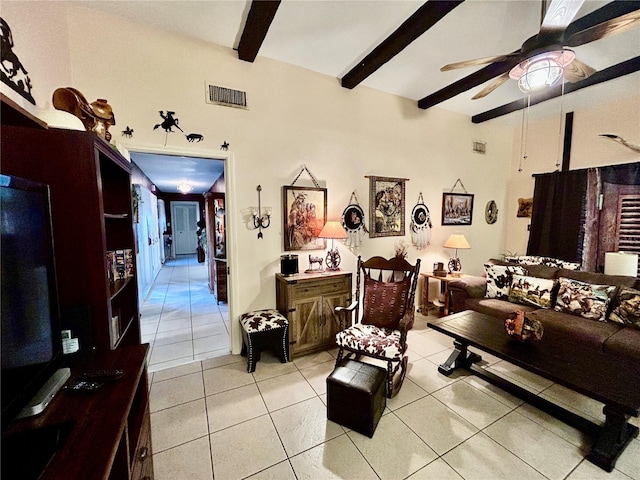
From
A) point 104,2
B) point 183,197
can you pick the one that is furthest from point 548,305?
point 183,197

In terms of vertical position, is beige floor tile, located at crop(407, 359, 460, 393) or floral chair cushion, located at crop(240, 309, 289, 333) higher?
floral chair cushion, located at crop(240, 309, 289, 333)

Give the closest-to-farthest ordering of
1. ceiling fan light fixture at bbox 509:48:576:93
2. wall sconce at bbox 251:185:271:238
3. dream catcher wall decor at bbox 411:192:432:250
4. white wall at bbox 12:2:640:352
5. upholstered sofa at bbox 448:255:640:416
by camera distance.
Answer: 1. upholstered sofa at bbox 448:255:640:416
2. ceiling fan light fixture at bbox 509:48:576:93
3. white wall at bbox 12:2:640:352
4. wall sconce at bbox 251:185:271:238
5. dream catcher wall decor at bbox 411:192:432:250

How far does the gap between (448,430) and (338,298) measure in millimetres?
1520

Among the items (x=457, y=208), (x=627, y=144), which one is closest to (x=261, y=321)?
(x=457, y=208)

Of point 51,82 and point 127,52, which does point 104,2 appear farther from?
point 51,82

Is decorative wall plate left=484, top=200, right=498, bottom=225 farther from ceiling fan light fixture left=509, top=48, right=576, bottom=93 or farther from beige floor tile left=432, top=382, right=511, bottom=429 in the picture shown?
beige floor tile left=432, top=382, right=511, bottom=429

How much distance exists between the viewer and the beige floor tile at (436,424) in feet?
5.84

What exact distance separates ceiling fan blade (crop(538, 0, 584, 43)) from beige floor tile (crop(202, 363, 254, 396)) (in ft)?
11.4

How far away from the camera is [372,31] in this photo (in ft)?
8.06

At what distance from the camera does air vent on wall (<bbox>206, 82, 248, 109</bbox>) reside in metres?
2.66

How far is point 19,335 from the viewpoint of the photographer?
861mm

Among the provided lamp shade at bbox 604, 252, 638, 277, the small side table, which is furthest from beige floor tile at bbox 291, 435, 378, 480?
lamp shade at bbox 604, 252, 638, 277

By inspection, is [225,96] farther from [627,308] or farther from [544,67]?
[627,308]

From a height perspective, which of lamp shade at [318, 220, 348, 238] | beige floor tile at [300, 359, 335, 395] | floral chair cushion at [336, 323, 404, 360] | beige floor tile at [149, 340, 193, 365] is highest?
lamp shade at [318, 220, 348, 238]
